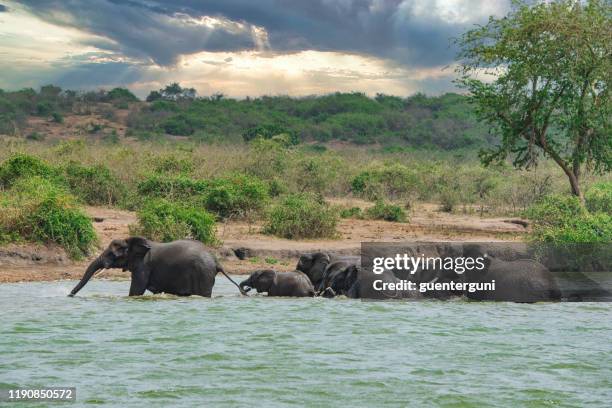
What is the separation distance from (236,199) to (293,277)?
29.8ft

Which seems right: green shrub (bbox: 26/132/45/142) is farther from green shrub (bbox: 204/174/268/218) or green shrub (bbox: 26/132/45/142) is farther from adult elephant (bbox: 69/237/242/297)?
adult elephant (bbox: 69/237/242/297)

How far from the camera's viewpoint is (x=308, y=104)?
8212cm

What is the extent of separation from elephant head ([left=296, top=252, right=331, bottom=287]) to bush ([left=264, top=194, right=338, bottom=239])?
5.75 meters

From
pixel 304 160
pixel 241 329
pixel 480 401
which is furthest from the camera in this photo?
pixel 304 160

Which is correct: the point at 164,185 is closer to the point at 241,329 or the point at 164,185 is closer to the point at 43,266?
the point at 43,266

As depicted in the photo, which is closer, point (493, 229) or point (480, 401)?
point (480, 401)

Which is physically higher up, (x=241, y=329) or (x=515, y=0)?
(x=515, y=0)

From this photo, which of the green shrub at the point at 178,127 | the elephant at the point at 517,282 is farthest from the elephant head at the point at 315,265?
the green shrub at the point at 178,127

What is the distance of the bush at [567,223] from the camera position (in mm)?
17156

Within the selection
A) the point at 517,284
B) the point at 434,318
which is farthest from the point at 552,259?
the point at 434,318

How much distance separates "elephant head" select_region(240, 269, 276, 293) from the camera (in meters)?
13.7

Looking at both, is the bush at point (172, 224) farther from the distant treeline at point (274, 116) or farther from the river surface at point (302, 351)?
the distant treeline at point (274, 116)

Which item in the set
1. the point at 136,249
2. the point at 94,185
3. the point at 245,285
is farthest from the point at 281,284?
the point at 94,185

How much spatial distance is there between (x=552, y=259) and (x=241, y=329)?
7.82 metres
